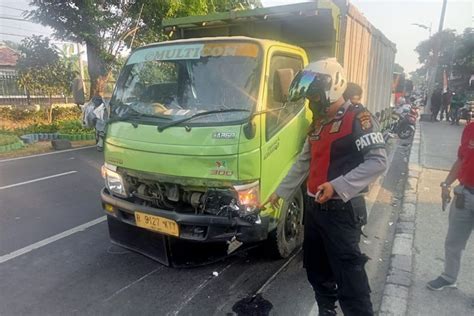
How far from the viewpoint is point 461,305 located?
Answer: 296 cm

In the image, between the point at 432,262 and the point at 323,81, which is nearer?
the point at 323,81

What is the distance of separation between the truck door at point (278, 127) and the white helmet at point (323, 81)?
2.46 feet

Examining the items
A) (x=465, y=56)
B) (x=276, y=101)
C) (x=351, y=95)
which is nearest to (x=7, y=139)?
(x=276, y=101)

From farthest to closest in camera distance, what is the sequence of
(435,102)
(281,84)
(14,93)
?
(435,102)
(14,93)
(281,84)

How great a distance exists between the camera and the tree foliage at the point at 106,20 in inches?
461

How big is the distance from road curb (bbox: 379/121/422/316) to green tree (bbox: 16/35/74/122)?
13758 millimetres

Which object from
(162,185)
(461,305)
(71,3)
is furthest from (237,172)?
(71,3)

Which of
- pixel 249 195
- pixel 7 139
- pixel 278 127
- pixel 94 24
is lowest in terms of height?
pixel 7 139

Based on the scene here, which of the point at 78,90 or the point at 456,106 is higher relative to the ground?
the point at 78,90

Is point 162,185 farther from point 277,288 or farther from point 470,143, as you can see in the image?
point 470,143

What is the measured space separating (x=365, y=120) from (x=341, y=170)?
0.34m

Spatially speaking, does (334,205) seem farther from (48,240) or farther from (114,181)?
(48,240)

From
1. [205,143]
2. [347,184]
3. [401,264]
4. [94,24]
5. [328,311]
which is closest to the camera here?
[347,184]

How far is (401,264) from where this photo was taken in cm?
360
